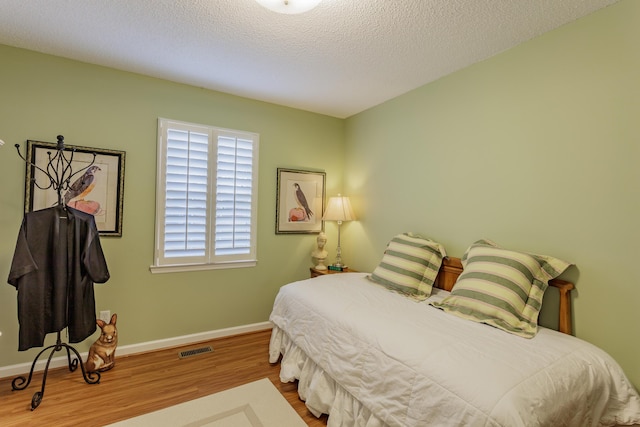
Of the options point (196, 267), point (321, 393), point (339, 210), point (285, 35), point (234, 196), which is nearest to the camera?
point (321, 393)

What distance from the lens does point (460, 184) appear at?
251 centimetres

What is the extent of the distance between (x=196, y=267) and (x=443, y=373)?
7.98 feet

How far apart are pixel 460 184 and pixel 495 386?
66.0 inches

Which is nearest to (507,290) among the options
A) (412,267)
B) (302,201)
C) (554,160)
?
(412,267)

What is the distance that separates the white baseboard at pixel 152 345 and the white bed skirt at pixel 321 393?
526 millimetres

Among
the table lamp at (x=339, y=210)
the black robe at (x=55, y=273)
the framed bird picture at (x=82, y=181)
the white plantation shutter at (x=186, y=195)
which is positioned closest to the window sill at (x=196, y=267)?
the white plantation shutter at (x=186, y=195)

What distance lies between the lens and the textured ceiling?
5.85ft

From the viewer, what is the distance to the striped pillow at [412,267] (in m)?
2.42

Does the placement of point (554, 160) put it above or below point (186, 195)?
above

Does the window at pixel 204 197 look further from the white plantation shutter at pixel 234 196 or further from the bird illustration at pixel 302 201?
the bird illustration at pixel 302 201

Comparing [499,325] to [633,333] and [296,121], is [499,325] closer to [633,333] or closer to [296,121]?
[633,333]

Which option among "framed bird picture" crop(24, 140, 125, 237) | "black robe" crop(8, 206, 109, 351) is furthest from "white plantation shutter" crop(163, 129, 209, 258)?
"black robe" crop(8, 206, 109, 351)

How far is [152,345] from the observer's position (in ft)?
9.18

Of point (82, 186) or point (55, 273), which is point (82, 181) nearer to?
point (82, 186)
